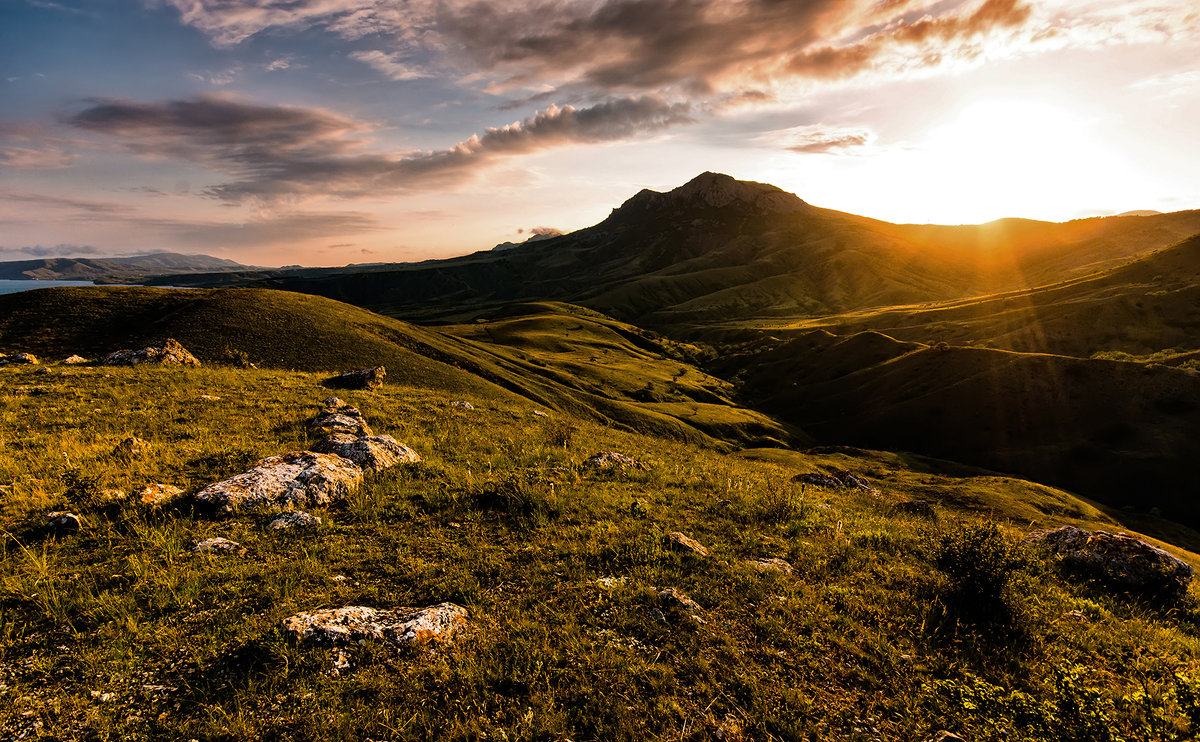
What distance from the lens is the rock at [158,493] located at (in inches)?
467

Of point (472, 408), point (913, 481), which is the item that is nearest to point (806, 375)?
point (913, 481)

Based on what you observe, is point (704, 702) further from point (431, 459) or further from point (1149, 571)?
point (1149, 571)

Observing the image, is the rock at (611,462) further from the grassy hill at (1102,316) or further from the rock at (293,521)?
the grassy hill at (1102,316)

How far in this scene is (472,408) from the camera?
108 feet

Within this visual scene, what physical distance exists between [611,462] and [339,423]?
12.1 metres

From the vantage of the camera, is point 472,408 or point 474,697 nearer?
point 474,697

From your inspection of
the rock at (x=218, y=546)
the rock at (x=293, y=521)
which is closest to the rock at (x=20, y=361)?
the rock at (x=293, y=521)

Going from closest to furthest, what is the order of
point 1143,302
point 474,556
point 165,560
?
point 165,560
point 474,556
point 1143,302

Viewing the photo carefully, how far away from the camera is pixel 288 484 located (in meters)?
13.2

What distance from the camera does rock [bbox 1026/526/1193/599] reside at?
14.4m

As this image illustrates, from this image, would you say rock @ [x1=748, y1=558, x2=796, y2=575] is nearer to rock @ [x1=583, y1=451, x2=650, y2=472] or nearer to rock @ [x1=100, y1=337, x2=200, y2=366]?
rock @ [x1=583, y1=451, x2=650, y2=472]

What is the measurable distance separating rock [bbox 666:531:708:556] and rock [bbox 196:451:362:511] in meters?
9.49

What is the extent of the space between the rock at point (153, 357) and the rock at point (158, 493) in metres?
28.3

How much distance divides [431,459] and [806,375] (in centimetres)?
15303
